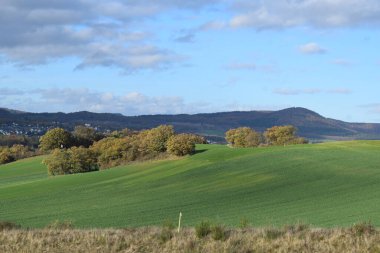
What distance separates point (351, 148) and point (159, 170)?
886 inches

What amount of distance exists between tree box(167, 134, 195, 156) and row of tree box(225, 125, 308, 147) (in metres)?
20.8

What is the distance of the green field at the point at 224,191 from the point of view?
32.1 m

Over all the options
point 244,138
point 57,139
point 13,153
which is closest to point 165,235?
point 244,138

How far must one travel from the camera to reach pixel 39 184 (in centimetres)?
6247

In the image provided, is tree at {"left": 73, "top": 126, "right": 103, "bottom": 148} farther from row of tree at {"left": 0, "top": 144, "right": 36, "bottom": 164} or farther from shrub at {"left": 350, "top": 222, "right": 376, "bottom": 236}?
shrub at {"left": 350, "top": 222, "right": 376, "bottom": 236}

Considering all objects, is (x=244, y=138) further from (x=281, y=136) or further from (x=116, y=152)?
(x=116, y=152)

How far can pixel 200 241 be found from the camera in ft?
56.4

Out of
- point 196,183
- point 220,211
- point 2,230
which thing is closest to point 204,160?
point 196,183

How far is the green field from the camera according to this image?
105ft

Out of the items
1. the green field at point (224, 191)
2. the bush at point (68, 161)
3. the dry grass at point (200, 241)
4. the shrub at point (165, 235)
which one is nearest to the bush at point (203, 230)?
the dry grass at point (200, 241)

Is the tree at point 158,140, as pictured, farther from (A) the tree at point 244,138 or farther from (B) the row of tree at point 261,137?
(B) the row of tree at point 261,137

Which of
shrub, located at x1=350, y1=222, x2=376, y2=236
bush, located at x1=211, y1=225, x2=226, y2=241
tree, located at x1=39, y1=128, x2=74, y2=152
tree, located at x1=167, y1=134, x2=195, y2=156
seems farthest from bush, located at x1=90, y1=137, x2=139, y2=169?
shrub, located at x1=350, y1=222, x2=376, y2=236

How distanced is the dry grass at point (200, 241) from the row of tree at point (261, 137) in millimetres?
75422

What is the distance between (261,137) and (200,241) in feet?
268
